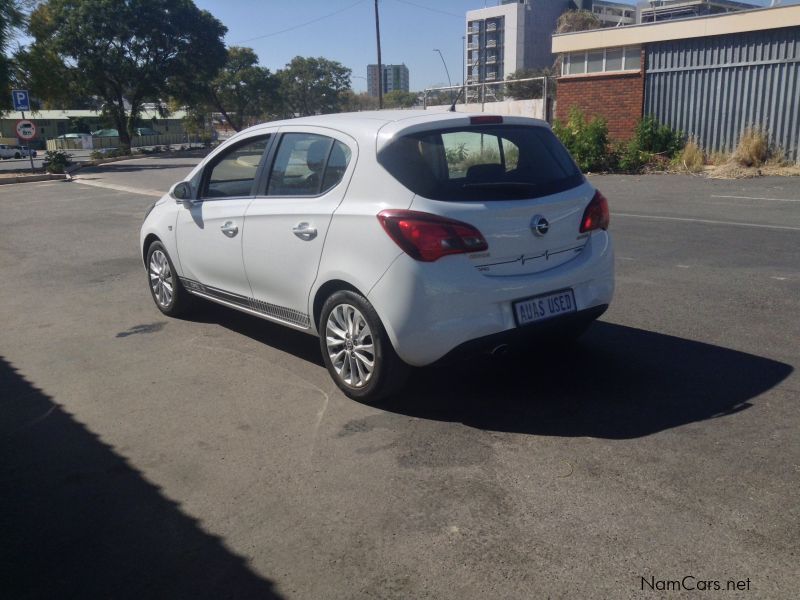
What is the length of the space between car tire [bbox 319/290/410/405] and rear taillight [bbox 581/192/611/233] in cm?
155

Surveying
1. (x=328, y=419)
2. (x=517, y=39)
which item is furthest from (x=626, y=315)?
(x=517, y=39)

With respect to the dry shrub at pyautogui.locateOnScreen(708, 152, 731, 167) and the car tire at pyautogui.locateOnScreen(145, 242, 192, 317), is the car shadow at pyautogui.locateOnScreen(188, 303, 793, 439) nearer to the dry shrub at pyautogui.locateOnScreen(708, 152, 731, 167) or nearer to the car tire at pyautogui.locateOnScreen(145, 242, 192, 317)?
the car tire at pyautogui.locateOnScreen(145, 242, 192, 317)

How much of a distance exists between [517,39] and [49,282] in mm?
119156

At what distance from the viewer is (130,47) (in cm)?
5234

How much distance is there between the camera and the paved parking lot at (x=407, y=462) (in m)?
3.15

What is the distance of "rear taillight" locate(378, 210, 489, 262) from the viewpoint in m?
4.43

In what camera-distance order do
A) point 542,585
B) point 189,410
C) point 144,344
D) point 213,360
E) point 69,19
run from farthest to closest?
point 69,19 < point 144,344 < point 213,360 < point 189,410 < point 542,585

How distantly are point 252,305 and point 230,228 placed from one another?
64cm

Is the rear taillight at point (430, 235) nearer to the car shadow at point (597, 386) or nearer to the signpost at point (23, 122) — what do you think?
the car shadow at point (597, 386)

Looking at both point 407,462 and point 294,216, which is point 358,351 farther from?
point 294,216

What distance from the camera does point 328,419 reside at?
4.75m

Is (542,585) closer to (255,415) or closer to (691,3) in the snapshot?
(255,415)

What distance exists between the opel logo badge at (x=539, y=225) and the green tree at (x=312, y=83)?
80283 mm

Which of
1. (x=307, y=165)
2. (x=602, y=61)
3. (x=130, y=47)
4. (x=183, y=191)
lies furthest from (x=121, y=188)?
(x=130, y=47)
